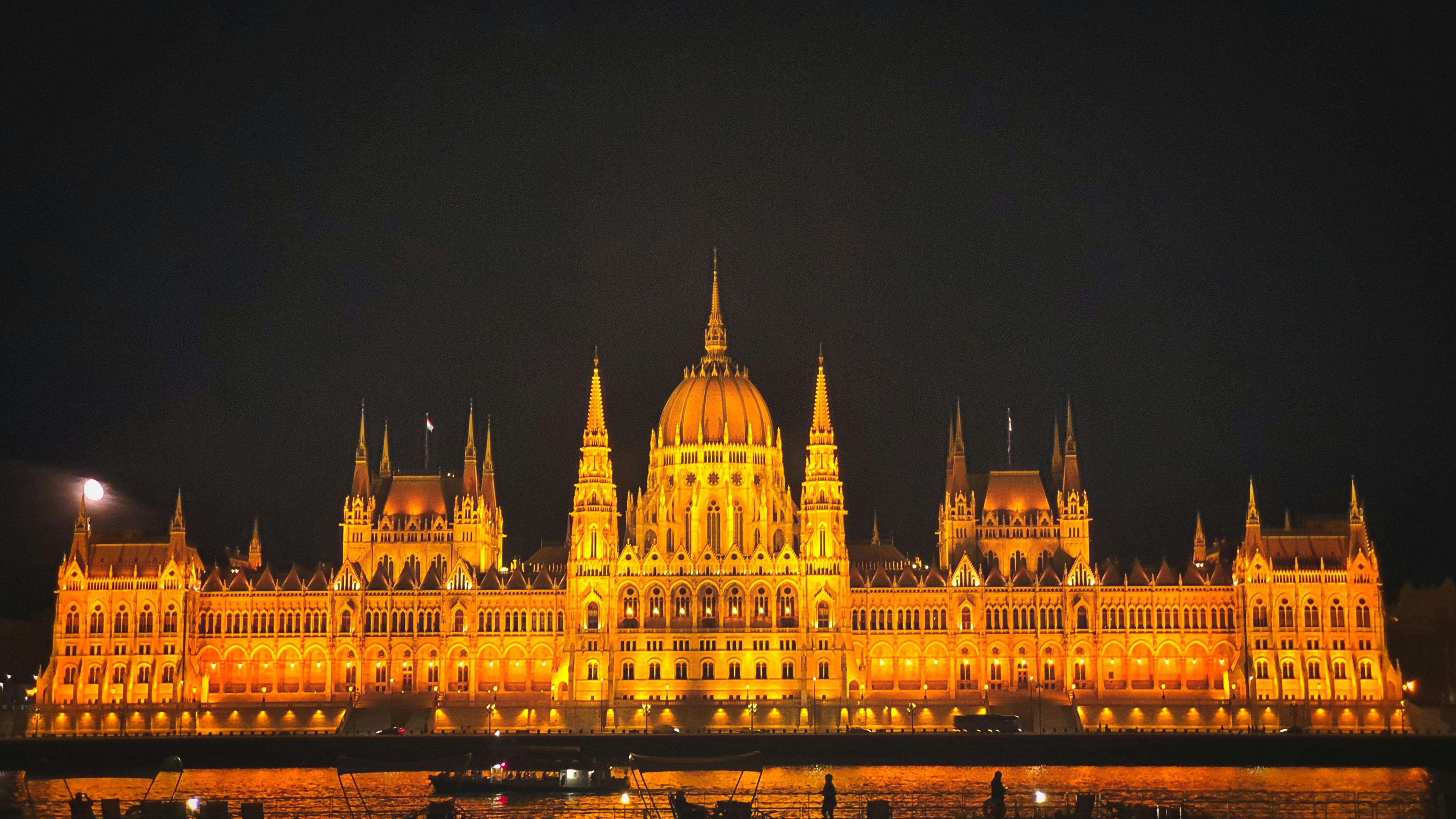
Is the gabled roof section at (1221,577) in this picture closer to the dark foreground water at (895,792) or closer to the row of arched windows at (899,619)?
the row of arched windows at (899,619)

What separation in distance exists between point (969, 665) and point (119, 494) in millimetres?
60507

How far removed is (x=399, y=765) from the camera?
12088 cm

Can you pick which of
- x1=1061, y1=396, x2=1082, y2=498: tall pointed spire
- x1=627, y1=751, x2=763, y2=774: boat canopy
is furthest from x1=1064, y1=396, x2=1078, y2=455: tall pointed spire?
x1=627, y1=751, x2=763, y2=774: boat canopy

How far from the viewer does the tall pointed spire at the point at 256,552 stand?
170m

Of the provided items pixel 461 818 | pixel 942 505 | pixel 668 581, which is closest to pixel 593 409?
pixel 668 581

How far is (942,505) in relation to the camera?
169000 mm

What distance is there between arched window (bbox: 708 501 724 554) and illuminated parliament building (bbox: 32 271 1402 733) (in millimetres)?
268

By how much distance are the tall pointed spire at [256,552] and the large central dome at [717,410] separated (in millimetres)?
30806

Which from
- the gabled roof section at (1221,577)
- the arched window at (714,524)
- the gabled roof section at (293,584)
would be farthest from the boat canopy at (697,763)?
the gabled roof section at (293,584)

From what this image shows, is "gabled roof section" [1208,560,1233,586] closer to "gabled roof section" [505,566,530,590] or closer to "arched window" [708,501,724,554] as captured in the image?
"arched window" [708,501,724,554]

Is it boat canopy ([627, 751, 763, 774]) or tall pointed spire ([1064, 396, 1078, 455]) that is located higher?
tall pointed spire ([1064, 396, 1078, 455])

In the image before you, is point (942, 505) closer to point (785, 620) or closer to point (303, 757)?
point (785, 620)

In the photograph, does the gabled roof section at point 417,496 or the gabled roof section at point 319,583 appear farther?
the gabled roof section at point 417,496

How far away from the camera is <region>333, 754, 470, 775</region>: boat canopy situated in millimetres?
98750
